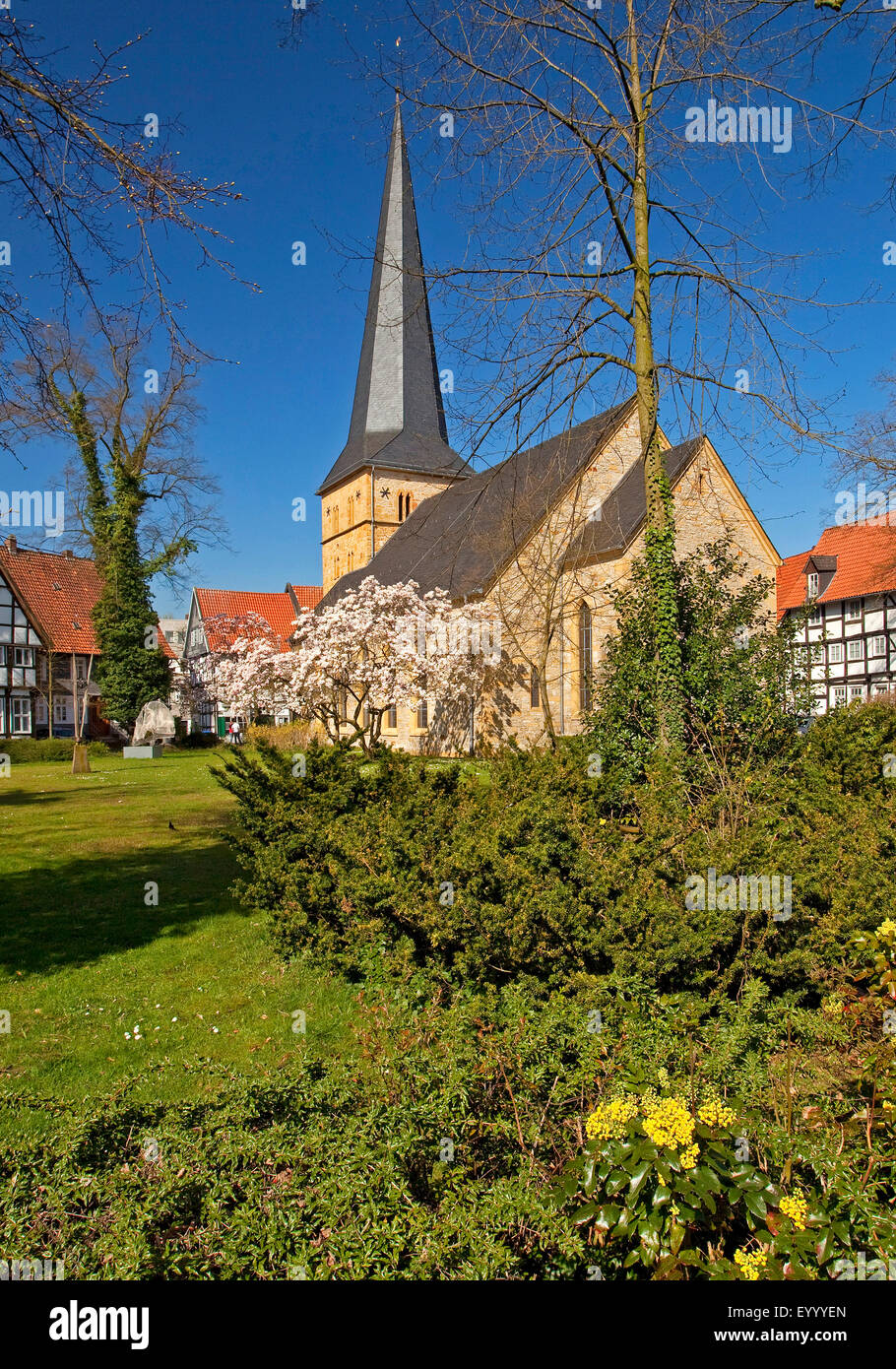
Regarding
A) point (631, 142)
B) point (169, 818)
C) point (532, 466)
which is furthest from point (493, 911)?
point (169, 818)

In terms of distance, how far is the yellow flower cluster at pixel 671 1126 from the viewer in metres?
2.34

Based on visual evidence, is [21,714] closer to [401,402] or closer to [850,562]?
[401,402]

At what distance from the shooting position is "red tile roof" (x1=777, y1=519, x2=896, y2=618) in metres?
32.1

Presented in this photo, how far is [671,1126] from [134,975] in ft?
16.4

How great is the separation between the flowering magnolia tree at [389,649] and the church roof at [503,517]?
51.7 inches

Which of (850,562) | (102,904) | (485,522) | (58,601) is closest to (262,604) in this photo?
(58,601)

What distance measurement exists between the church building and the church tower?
6cm

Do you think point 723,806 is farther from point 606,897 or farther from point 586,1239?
point 586,1239

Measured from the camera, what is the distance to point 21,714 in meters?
39.5

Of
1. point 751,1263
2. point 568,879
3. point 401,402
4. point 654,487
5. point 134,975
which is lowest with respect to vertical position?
point 134,975

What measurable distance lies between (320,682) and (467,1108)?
2048cm

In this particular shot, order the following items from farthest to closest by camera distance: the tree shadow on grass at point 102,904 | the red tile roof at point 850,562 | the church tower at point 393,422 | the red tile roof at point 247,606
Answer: the red tile roof at point 247,606 → the church tower at point 393,422 → the red tile roof at point 850,562 → the tree shadow on grass at point 102,904

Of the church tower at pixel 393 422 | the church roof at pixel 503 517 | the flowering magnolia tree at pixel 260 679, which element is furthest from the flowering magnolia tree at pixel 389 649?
the church tower at pixel 393 422

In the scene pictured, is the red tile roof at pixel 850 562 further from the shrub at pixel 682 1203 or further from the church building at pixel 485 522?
the shrub at pixel 682 1203
